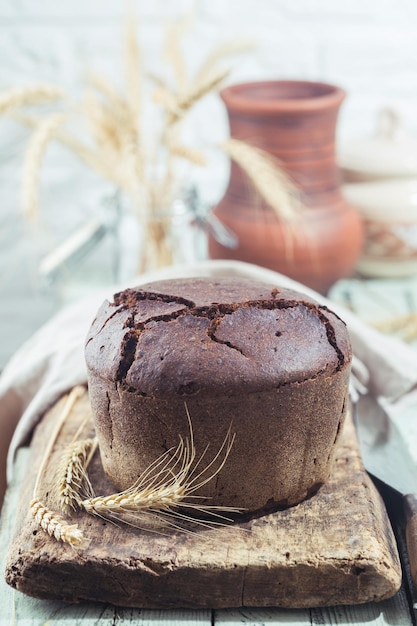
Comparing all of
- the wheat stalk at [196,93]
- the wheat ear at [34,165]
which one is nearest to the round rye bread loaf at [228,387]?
the wheat ear at [34,165]

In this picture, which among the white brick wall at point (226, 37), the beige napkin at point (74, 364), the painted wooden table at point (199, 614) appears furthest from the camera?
the white brick wall at point (226, 37)

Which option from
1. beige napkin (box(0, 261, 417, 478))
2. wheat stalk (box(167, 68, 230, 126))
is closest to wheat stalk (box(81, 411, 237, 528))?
beige napkin (box(0, 261, 417, 478))

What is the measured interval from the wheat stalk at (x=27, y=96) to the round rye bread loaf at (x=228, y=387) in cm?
89

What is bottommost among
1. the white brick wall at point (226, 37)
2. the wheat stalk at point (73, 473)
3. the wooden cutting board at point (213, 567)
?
the wooden cutting board at point (213, 567)

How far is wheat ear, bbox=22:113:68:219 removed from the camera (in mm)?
1878

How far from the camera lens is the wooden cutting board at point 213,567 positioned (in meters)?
1.09

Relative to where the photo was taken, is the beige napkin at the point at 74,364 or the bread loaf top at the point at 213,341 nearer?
the bread loaf top at the point at 213,341

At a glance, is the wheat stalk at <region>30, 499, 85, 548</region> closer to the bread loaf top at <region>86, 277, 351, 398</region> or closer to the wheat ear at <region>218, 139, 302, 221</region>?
the bread loaf top at <region>86, 277, 351, 398</region>

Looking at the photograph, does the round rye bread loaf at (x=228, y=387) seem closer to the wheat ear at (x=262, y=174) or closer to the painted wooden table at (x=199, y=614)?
the painted wooden table at (x=199, y=614)

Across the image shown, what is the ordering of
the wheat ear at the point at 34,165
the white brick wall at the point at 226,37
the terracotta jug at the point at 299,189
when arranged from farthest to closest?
the white brick wall at the point at 226,37 → the terracotta jug at the point at 299,189 → the wheat ear at the point at 34,165

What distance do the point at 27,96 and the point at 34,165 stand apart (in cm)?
19

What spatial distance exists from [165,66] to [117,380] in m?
2.21

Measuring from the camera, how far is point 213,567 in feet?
3.58

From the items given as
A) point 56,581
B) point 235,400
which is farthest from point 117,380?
point 56,581
